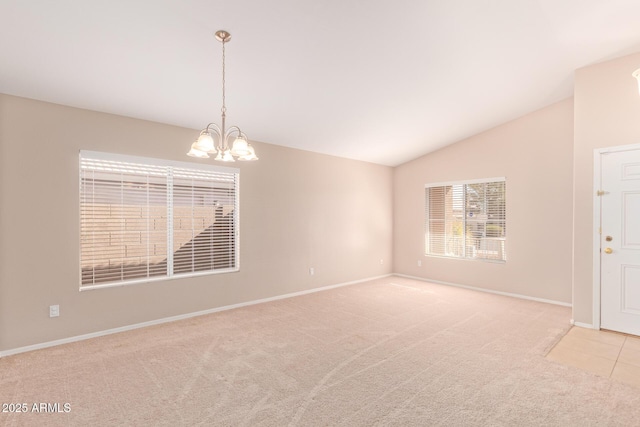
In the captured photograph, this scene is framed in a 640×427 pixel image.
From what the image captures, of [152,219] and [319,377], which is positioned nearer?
[319,377]

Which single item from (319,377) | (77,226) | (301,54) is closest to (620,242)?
(319,377)

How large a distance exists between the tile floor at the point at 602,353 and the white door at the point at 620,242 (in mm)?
247

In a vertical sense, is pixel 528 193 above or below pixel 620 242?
above

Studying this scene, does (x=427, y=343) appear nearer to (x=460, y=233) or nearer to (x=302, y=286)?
(x=302, y=286)

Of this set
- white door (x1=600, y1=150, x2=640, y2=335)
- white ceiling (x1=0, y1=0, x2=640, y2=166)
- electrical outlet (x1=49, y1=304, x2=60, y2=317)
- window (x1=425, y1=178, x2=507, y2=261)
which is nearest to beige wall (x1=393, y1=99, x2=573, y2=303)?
window (x1=425, y1=178, x2=507, y2=261)

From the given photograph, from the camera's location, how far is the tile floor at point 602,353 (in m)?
2.78

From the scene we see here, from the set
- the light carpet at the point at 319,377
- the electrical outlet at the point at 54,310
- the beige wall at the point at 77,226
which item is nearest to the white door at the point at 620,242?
the light carpet at the point at 319,377

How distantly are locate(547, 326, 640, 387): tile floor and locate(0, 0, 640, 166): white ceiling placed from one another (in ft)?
10.8

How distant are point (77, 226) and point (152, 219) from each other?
78cm

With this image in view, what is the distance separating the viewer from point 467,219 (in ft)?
19.8

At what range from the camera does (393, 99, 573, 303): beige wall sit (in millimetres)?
4867

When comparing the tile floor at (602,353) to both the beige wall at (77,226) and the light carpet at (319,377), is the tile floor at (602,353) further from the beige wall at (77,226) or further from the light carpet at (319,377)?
the beige wall at (77,226)

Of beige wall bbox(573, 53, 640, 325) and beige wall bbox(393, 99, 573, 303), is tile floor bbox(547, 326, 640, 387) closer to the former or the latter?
beige wall bbox(573, 53, 640, 325)

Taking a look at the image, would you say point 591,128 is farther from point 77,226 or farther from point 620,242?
point 77,226
